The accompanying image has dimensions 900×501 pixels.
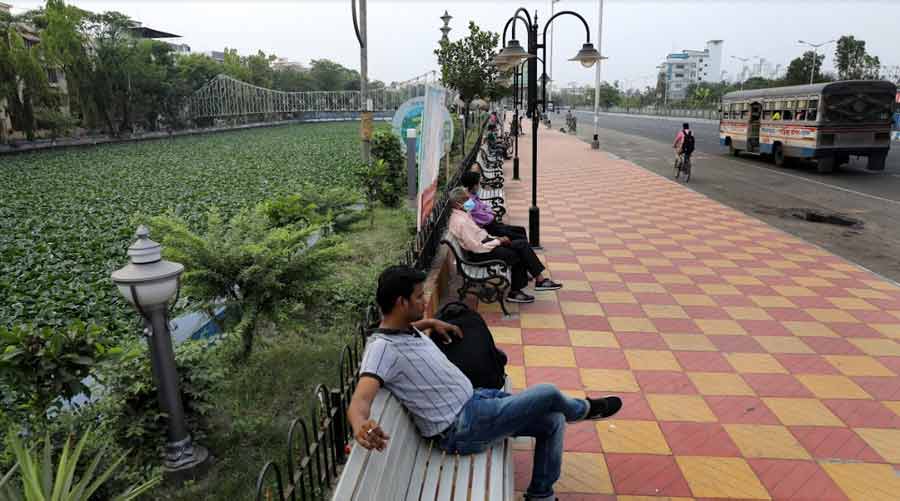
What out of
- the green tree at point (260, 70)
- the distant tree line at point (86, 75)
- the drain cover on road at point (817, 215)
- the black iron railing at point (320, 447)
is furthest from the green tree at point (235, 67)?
the black iron railing at point (320, 447)

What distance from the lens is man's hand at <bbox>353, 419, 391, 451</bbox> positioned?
2.08 metres

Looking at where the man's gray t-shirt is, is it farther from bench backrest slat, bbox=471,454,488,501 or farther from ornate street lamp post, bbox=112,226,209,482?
ornate street lamp post, bbox=112,226,209,482

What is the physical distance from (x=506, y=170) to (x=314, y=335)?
1514 centimetres

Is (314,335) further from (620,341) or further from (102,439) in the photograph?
(620,341)

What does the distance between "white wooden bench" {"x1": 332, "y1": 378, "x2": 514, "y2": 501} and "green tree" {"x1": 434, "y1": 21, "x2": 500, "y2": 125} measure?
2532 centimetres

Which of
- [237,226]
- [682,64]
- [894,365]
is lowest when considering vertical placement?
[894,365]

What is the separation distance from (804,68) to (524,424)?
199 ft

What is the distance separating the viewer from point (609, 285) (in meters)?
6.94

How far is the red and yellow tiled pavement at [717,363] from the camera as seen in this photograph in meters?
3.44

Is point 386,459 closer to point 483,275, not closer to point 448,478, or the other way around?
point 448,478

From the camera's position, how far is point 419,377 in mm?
2645

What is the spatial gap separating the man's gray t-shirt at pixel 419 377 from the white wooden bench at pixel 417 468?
6 cm

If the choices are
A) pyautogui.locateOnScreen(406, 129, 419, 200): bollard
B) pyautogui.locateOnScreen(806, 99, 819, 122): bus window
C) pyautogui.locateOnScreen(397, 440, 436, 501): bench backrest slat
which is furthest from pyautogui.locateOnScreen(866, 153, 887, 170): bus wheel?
pyautogui.locateOnScreen(397, 440, 436, 501): bench backrest slat

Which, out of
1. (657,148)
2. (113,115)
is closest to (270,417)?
(657,148)
